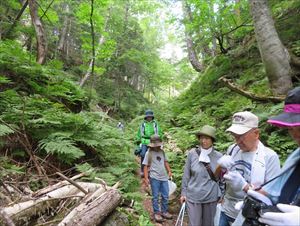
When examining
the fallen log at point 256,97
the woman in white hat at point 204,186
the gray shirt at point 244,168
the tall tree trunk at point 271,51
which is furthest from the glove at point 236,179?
the tall tree trunk at point 271,51

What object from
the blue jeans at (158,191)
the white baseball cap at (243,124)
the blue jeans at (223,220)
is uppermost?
the white baseball cap at (243,124)

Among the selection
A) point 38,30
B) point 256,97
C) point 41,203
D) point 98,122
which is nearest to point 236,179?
point 41,203

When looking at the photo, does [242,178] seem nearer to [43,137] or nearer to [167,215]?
[167,215]

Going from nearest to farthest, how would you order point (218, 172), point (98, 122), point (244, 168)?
point (244, 168) → point (218, 172) → point (98, 122)

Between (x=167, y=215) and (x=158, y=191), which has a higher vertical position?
(x=158, y=191)

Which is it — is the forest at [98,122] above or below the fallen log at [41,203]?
above

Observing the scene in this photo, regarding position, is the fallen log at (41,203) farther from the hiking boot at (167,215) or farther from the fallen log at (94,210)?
the hiking boot at (167,215)

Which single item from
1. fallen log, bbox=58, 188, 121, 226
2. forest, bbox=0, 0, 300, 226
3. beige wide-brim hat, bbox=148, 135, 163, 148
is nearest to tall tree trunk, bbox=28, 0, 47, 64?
forest, bbox=0, 0, 300, 226

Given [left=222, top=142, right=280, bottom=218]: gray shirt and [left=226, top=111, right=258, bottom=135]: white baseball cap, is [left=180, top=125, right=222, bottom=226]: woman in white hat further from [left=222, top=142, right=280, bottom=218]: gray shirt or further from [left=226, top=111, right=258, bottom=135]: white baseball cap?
[left=226, top=111, right=258, bottom=135]: white baseball cap

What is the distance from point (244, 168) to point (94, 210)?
2.19 metres

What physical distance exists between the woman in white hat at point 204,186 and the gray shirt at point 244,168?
101cm

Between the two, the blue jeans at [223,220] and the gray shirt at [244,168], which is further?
the blue jeans at [223,220]

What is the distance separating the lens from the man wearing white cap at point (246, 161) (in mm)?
2859

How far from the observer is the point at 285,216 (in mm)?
1591
